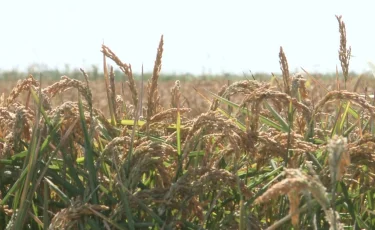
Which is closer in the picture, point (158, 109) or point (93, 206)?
point (93, 206)

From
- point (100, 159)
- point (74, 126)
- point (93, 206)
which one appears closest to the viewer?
point (93, 206)

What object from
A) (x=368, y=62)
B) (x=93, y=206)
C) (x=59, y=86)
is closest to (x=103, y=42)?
(x=59, y=86)

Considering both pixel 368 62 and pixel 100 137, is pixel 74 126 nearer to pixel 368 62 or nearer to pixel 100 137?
pixel 100 137

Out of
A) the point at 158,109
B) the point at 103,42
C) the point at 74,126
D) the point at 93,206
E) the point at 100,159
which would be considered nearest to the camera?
the point at 93,206

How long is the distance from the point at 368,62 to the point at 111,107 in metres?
0.77

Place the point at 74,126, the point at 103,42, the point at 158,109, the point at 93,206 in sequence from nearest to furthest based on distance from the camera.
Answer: the point at 93,206 → the point at 74,126 → the point at 103,42 → the point at 158,109

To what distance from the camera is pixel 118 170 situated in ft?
6.13

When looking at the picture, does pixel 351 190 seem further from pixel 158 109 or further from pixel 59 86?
pixel 59 86

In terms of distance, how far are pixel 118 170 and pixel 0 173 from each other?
1.36 feet

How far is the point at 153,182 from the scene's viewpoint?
2111mm

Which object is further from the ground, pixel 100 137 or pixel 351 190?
pixel 100 137

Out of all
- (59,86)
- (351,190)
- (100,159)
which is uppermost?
(59,86)

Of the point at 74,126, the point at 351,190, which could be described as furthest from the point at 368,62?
the point at 74,126

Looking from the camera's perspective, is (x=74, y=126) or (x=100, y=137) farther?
(x=100, y=137)
